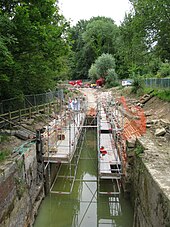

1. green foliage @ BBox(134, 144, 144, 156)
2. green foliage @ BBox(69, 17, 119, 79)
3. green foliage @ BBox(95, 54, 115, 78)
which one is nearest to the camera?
green foliage @ BBox(134, 144, 144, 156)

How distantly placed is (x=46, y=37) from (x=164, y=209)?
26.3ft

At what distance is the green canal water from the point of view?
28.7 feet

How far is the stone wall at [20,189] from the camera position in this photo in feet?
21.5

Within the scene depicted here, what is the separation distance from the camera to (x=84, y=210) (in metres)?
9.63

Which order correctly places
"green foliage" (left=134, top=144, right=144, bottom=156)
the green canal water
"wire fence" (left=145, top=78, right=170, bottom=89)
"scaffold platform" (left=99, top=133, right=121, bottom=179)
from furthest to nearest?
"wire fence" (left=145, top=78, right=170, bottom=89) < "scaffold platform" (left=99, top=133, right=121, bottom=179) < the green canal water < "green foliage" (left=134, top=144, right=144, bottom=156)

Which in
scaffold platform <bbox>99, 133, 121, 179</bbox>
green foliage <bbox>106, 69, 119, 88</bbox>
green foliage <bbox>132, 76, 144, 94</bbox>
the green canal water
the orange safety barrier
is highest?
green foliage <bbox>106, 69, 119, 88</bbox>

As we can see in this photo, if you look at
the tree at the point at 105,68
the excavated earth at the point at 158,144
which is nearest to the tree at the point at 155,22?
the excavated earth at the point at 158,144

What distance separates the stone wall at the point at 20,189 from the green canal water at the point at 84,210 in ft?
Answer: 2.06

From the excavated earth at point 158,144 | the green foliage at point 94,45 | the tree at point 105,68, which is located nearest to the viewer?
the excavated earth at point 158,144

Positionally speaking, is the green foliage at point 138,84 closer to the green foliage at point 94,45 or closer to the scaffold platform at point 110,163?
the scaffold platform at point 110,163

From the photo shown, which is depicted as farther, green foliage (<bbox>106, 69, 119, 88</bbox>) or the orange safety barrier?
green foliage (<bbox>106, 69, 119, 88</bbox>)

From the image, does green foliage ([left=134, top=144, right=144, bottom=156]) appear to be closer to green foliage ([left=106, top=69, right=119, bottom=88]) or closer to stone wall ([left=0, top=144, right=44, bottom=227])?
stone wall ([left=0, top=144, right=44, bottom=227])

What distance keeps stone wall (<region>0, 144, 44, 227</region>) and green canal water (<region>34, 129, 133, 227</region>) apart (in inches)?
24.8

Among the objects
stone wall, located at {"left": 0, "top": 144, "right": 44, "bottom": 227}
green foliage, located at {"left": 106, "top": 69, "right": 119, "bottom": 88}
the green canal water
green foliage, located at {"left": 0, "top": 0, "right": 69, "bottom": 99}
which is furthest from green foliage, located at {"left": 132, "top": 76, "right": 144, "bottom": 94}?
stone wall, located at {"left": 0, "top": 144, "right": 44, "bottom": 227}
